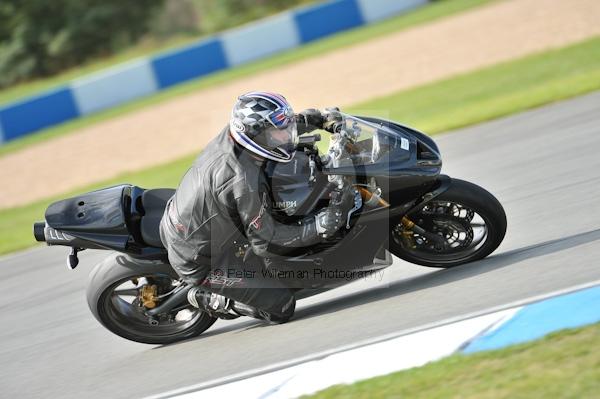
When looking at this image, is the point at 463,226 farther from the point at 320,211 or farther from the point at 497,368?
the point at 497,368

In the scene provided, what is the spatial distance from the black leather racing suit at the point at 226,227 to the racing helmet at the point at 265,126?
0.35ft

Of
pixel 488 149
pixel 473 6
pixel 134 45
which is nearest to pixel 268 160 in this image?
pixel 488 149

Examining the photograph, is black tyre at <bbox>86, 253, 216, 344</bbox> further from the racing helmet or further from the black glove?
the black glove

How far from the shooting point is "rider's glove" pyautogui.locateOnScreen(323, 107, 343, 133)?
17.4 feet

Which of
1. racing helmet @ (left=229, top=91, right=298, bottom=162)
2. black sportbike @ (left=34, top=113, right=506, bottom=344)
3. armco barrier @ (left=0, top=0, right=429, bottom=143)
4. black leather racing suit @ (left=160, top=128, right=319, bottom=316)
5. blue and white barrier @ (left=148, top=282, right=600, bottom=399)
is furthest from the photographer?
armco barrier @ (left=0, top=0, right=429, bottom=143)

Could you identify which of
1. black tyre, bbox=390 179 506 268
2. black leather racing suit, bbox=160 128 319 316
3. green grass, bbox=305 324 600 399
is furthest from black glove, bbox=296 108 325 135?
green grass, bbox=305 324 600 399

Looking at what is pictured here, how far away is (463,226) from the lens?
17.8 ft

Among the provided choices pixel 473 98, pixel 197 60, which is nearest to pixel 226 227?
pixel 473 98

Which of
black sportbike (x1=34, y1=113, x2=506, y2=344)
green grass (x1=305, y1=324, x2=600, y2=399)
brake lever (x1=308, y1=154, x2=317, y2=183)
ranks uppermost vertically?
brake lever (x1=308, y1=154, x2=317, y2=183)

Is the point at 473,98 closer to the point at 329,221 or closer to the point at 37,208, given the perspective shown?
the point at 37,208

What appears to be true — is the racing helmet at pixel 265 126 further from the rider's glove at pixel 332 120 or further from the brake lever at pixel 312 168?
the rider's glove at pixel 332 120

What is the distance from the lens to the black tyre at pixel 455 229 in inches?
208

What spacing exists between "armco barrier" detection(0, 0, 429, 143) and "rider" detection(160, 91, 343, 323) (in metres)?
16.7

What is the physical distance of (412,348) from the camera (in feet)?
15.2
